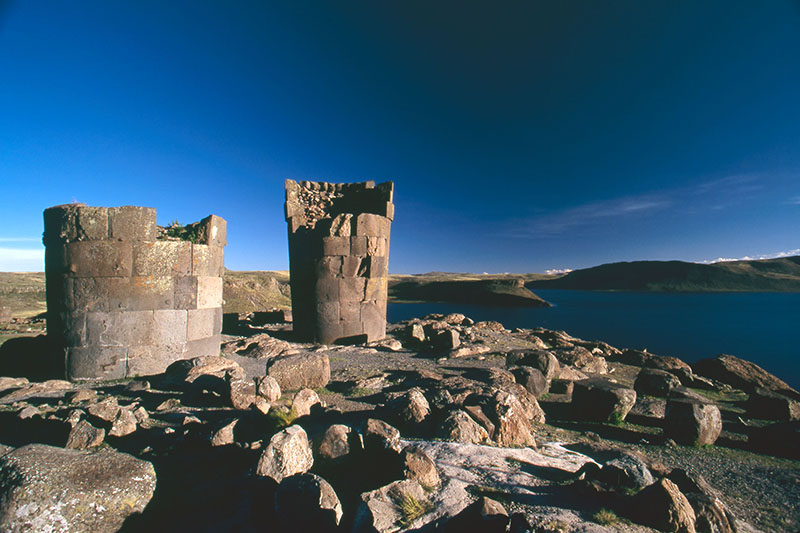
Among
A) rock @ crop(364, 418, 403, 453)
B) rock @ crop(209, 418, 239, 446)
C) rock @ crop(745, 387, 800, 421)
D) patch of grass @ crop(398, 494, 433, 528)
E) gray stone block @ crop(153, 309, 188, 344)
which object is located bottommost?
rock @ crop(745, 387, 800, 421)

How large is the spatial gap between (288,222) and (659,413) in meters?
10.8

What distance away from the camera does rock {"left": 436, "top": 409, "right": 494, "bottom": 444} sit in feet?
13.6

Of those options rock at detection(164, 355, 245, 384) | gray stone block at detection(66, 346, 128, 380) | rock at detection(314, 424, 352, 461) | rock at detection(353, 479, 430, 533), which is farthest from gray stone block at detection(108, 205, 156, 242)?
rock at detection(353, 479, 430, 533)

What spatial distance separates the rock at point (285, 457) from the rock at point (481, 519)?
4.60 ft

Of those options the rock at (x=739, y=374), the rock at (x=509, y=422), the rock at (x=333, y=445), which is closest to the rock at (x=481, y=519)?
the rock at (x=333, y=445)

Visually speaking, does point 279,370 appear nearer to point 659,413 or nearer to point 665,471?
point 665,471

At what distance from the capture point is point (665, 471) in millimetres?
3611

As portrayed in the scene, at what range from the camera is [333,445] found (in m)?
3.47

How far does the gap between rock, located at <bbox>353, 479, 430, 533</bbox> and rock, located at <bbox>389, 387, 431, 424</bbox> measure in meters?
1.67

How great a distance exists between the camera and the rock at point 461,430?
4.16 metres

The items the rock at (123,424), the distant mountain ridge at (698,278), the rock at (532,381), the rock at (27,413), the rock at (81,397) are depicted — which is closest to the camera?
the rock at (123,424)

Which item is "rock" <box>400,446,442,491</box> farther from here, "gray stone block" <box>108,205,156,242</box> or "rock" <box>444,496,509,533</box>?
"gray stone block" <box>108,205,156,242</box>

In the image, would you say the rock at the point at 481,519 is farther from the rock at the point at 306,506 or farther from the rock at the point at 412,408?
the rock at the point at 412,408

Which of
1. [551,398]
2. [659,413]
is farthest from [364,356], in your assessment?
[659,413]
